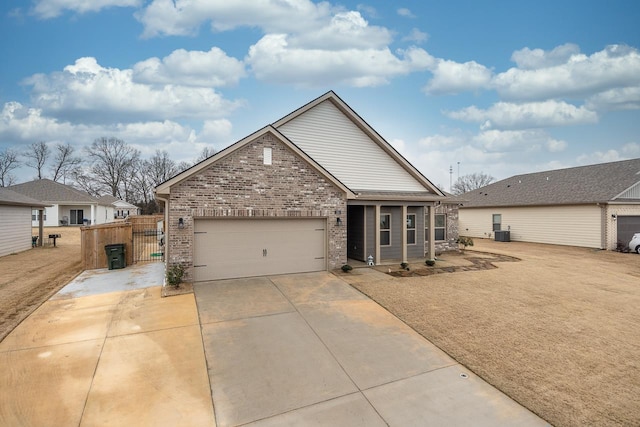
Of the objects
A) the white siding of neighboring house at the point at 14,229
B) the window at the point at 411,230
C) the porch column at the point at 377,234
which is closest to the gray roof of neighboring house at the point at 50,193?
the white siding of neighboring house at the point at 14,229

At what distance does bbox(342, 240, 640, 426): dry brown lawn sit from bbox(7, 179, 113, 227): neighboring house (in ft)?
118

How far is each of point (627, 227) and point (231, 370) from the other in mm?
24970

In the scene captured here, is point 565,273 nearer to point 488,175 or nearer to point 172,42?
point 172,42

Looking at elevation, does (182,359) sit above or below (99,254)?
below

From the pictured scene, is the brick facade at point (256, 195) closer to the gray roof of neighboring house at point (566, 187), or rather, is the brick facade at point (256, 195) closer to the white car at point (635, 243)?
the gray roof of neighboring house at point (566, 187)

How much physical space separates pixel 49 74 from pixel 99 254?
1703cm

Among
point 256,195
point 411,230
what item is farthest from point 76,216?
point 411,230

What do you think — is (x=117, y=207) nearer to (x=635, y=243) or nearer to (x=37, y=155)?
(x=37, y=155)

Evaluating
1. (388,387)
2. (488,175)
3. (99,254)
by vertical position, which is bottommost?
(388,387)

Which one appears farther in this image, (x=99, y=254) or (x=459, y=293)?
(x=99, y=254)

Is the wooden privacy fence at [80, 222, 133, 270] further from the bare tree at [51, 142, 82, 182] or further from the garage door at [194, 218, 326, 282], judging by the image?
the bare tree at [51, 142, 82, 182]

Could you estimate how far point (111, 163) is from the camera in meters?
54.6

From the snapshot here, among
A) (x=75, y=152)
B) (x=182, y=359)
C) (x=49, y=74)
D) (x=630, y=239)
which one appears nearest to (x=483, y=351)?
(x=182, y=359)

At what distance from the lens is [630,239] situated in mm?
18406
